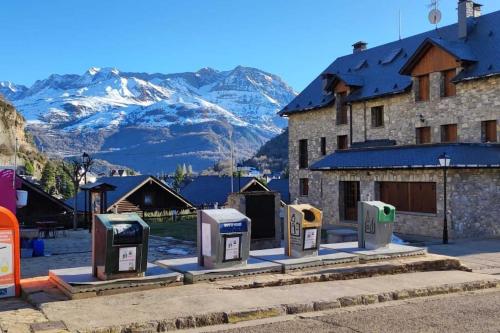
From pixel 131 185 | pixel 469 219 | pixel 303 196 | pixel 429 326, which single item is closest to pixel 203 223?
pixel 429 326

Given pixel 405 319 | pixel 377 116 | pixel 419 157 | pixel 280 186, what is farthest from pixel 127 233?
pixel 280 186

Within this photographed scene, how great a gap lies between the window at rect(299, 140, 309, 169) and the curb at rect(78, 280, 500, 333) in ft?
93.1

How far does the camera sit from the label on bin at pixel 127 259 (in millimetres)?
9859

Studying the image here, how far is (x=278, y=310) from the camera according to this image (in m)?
8.86

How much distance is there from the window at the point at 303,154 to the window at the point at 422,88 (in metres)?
11.1

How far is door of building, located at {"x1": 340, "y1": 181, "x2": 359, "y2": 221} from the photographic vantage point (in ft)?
98.1

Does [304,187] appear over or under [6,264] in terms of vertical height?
over

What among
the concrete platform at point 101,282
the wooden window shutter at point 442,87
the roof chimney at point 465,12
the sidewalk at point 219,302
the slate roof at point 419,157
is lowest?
the sidewalk at point 219,302

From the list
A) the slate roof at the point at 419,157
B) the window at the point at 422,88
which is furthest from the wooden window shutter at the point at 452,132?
the slate roof at the point at 419,157

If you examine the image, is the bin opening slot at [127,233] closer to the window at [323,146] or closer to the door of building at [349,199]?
the door of building at [349,199]

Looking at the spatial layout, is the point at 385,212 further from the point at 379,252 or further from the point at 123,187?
the point at 123,187

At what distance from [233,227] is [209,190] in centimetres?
4351

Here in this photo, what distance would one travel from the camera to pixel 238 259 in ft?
36.9

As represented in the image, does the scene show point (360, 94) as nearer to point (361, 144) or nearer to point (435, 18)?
point (361, 144)
